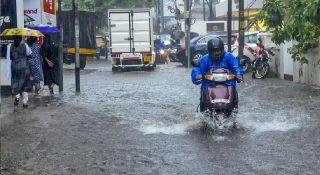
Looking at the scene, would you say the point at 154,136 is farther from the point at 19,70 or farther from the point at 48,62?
the point at 48,62

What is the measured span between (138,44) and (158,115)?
14888 mm

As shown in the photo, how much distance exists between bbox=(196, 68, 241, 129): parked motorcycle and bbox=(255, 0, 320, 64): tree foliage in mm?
4913

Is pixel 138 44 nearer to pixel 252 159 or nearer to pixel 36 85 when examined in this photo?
pixel 36 85

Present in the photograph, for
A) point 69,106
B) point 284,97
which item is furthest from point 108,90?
point 284,97

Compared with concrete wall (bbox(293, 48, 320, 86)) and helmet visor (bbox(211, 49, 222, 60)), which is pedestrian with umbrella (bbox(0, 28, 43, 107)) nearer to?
helmet visor (bbox(211, 49, 222, 60))

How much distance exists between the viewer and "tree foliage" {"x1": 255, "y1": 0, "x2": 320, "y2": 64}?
47.8 feet

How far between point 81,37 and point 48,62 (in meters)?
16.6

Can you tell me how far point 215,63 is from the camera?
10258 millimetres

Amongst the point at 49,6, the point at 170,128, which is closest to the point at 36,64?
the point at 170,128

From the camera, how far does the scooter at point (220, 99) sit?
9.81 meters

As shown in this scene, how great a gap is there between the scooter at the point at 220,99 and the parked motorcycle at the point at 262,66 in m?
11.3

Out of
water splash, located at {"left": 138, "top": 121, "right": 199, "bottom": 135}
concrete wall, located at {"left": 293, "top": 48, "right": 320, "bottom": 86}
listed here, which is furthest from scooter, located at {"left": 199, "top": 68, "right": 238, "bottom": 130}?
concrete wall, located at {"left": 293, "top": 48, "right": 320, "bottom": 86}

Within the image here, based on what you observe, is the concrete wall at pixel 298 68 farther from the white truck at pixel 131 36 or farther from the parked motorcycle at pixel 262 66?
the white truck at pixel 131 36

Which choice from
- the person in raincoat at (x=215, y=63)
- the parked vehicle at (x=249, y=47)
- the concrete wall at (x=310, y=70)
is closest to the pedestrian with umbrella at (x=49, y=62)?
the person in raincoat at (x=215, y=63)
